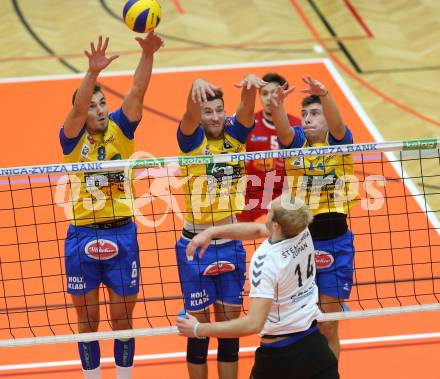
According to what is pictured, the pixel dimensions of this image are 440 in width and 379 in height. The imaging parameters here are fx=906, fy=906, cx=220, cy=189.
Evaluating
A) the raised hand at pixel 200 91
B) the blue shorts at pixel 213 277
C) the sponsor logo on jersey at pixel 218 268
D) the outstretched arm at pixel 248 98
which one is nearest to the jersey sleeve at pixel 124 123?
the raised hand at pixel 200 91

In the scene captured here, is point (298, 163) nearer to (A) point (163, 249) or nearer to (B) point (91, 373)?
(A) point (163, 249)

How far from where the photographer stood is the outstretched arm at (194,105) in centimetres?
772

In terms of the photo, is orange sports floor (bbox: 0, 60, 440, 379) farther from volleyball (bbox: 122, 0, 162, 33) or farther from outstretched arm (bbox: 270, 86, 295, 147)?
volleyball (bbox: 122, 0, 162, 33)

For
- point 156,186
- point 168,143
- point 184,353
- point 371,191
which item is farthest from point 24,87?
point 184,353

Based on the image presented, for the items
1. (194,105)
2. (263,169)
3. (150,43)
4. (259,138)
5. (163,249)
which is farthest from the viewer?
(259,138)

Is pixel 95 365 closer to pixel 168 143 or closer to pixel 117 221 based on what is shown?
pixel 117 221

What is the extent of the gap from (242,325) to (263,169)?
420 cm

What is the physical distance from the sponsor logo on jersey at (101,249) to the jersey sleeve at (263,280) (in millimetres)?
1815

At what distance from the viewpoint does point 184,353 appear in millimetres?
9383

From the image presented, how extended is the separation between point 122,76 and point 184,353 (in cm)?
725

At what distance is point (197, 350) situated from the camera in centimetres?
801

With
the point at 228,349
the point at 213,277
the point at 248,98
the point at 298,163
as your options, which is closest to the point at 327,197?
the point at 298,163

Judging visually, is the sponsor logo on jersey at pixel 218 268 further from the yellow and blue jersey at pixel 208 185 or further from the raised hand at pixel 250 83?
the raised hand at pixel 250 83

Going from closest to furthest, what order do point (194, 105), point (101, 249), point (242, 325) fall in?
point (242, 325), point (194, 105), point (101, 249)
